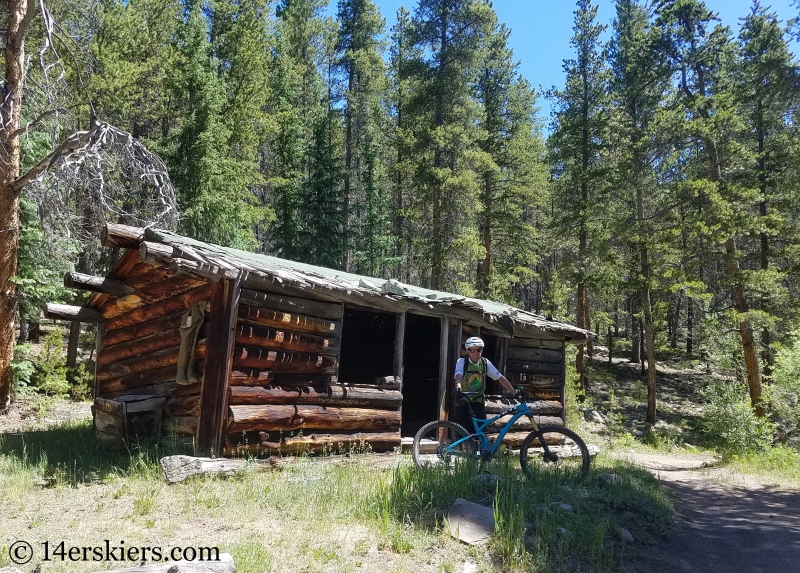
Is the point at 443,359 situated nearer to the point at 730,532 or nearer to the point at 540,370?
the point at 540,370

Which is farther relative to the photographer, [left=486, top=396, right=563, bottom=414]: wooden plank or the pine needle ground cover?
[left=486, top=396, right=563, bottom=414]: wooden plank

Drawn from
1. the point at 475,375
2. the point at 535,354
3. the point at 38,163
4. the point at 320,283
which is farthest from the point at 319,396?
Result: the point at 38,163

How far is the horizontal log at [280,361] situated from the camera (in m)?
7.89

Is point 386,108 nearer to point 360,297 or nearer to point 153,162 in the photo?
point 153,162

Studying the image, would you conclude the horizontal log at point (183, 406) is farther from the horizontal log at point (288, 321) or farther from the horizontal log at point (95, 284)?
the horizontal log at point (95, 284)

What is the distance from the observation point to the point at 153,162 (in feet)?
38.8

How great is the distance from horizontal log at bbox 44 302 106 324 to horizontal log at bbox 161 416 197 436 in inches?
125

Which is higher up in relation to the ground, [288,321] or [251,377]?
[288,321]

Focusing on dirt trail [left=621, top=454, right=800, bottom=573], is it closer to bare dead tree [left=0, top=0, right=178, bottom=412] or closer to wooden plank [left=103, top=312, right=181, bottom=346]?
wooden plank [left=103, top=312, right=181, bottom=346]

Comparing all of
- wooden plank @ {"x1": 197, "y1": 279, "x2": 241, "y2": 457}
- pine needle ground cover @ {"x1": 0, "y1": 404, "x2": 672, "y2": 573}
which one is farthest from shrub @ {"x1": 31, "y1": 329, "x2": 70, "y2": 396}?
wooden plank @ {"x1": 197, "y1": 279, "x2": 241, "y2": 457}

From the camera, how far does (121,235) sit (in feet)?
25.9

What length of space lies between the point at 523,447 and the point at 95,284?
24.3 feet

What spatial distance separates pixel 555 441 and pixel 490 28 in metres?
20.9

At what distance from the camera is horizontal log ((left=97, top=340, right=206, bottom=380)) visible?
8.77 metres
